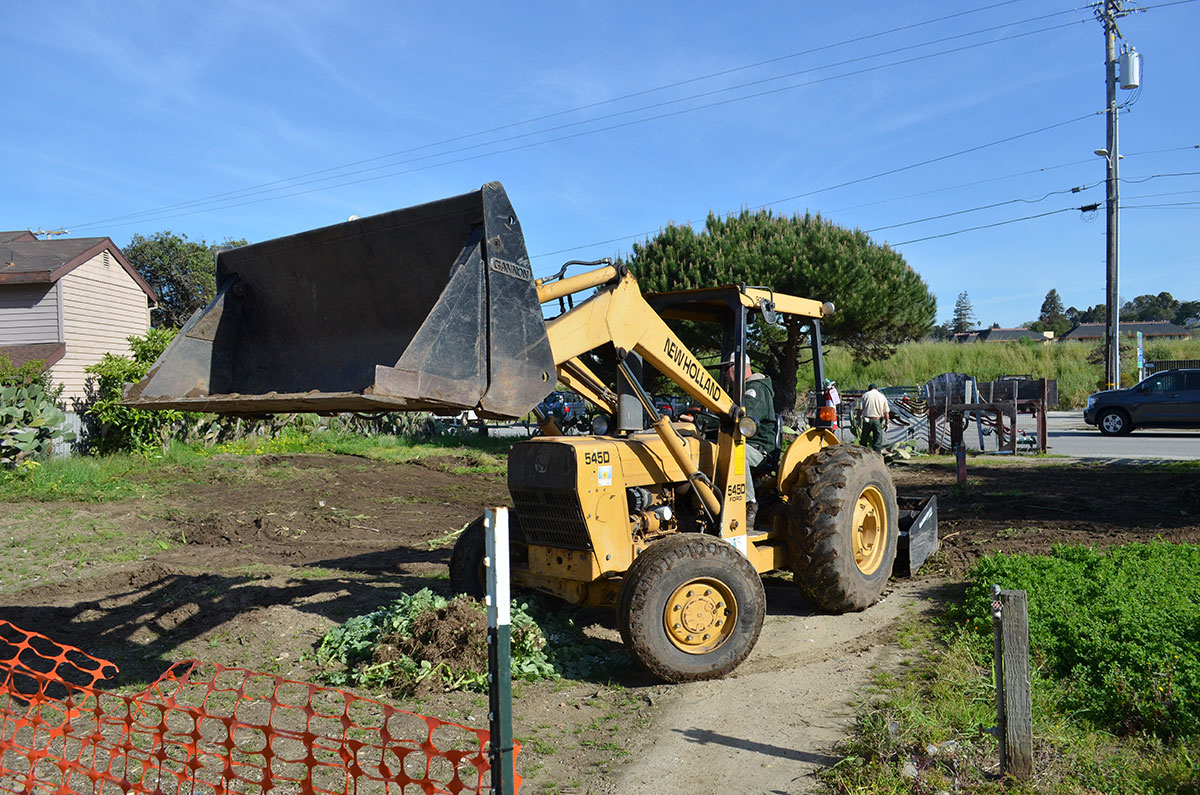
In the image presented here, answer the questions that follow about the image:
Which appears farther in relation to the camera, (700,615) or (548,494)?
(548,494)

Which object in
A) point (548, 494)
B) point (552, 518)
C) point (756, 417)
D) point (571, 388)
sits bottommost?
point (552, 518)

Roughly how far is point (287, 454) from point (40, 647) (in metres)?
13.2

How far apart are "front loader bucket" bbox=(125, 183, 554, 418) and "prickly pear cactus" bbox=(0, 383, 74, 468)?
11936mm

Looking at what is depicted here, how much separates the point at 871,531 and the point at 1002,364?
36700 mm

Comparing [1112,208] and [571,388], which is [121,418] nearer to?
[571,388]

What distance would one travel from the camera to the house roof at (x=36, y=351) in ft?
62.7

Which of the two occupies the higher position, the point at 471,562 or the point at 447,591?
the point at 471,562

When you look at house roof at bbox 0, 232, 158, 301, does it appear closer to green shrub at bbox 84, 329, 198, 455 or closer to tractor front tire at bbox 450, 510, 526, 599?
green shrub at bbox 84, 329, 198, 455

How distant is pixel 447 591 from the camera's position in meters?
7.57

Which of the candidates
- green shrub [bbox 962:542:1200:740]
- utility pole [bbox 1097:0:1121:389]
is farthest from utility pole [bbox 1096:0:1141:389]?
green shrub [bbox 962:542:1200:740]

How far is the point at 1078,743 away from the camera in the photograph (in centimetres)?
410

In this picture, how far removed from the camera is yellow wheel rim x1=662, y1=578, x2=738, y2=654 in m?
5.38

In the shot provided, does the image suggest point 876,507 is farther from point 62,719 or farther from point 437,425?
point 437,425

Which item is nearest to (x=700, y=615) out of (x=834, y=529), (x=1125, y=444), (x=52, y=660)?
(x=834, y=529)
